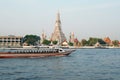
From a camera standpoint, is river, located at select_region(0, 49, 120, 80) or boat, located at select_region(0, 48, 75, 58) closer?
river, located at select_region(0, 49, 120, 80)

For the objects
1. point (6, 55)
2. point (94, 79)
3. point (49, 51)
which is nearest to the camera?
point (94, 79)

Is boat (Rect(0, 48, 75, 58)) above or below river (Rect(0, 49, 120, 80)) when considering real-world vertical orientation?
above

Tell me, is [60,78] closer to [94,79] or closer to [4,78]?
[94,79]

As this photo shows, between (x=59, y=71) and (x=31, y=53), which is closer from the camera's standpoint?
(x=59, y=71)

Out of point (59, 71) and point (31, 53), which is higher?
point (31, 53)

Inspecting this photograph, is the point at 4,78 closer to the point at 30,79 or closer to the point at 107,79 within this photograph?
the point at 30,79

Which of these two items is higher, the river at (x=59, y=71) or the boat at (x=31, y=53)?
the boat at (x=31, y=53)

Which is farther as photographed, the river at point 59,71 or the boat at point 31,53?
the boat at point 31,53

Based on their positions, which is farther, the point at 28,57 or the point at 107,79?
the point at 28,57

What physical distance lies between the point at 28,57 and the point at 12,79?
43.7 m

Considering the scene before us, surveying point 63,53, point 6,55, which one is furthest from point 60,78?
point 63,53

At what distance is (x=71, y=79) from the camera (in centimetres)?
3625

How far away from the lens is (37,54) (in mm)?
80188

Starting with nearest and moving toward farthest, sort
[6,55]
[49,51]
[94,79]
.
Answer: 1. [94,79]
2. [6,55]
3. [49,51]
